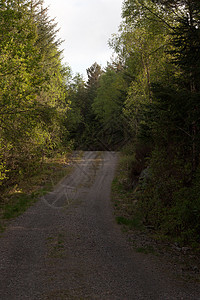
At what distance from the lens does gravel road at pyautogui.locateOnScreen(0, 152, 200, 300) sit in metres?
6.00

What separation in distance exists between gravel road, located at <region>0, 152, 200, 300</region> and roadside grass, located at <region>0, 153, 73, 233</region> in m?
0.74

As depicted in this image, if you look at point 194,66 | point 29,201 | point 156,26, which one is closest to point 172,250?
point 194,66

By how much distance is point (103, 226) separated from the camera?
11.2 m

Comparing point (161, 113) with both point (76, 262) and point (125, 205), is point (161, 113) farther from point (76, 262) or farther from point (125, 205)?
point (125, 205)

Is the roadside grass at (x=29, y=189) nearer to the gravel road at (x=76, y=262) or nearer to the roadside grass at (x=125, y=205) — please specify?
the gravel road at (x=76, y=262)

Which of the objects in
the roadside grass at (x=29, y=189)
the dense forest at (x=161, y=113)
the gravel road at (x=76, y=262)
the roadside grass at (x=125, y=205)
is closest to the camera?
the gravel road at (x=76, y=262)

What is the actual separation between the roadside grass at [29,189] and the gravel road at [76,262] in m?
0.74

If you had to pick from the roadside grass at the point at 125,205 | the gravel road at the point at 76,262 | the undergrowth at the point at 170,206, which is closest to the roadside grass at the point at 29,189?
the gravel road at the point at 76,262

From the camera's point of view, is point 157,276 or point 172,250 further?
point 172,250

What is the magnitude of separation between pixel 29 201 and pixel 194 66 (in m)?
11.5

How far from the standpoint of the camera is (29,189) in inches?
681

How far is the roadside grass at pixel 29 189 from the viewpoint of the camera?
12.9m

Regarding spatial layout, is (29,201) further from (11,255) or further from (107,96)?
(107,96)

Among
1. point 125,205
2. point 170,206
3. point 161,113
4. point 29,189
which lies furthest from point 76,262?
point 29,189
